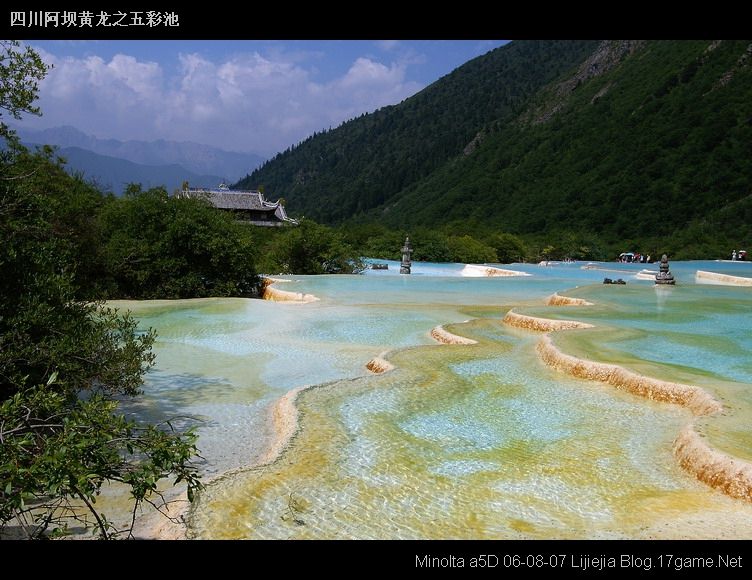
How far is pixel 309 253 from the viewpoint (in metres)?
27.0

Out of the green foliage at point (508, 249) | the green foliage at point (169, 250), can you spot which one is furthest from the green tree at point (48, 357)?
the green foliage at point (508, 249)

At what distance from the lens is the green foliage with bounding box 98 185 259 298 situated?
18.0m

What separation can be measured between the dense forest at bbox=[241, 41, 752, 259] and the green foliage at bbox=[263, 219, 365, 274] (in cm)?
1104

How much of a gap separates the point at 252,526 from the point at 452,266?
3128cm

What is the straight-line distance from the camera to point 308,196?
108 metres

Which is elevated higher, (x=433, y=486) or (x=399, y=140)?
(x=399, y=140)

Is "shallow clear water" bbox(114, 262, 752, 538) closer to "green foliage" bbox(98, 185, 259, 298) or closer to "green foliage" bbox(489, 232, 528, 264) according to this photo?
"green foliage" bbox(98, 185, 259, 298)

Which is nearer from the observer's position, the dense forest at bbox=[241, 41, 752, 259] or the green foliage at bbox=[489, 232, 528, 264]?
the green foliage at bbox=[489, 232, 528, 264]

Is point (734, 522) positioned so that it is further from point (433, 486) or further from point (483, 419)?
point (483, 419)

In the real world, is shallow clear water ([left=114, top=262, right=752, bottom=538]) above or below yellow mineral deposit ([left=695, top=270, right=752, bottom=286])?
below

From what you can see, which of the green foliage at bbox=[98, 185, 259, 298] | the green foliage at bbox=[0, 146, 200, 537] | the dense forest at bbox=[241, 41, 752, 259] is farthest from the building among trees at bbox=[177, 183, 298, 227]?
the green foliage at bbox=[0, 146, 200, 537]

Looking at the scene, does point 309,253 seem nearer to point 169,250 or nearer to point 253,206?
point 169,250

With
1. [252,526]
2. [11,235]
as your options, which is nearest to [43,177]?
[11,235]

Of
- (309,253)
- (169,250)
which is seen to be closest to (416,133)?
(309,253)
